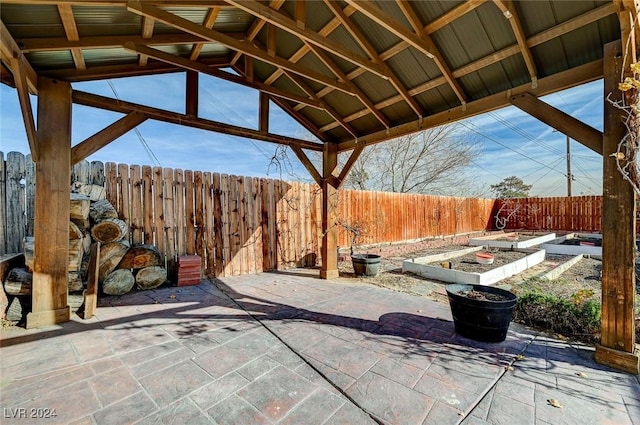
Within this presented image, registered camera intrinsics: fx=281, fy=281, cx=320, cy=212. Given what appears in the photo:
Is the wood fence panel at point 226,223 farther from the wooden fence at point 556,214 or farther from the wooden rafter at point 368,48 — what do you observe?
the wooden fence at point 556,214

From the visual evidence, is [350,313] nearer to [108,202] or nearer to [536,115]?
[536,115]

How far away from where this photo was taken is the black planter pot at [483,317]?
8.40 ft

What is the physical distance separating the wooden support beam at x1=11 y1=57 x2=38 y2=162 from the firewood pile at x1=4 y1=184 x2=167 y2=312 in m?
0.96

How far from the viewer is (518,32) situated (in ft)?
8.17

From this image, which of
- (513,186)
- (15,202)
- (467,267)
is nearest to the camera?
(15,202)

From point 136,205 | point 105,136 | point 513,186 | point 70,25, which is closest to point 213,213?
point 136,205

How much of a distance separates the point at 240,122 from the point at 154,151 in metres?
6.19

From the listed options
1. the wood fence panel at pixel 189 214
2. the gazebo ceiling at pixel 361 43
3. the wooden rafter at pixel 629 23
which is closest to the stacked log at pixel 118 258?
the wood fence panel at pixel 189 214

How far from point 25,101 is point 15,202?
162 cm

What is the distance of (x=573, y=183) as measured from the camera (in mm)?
15508

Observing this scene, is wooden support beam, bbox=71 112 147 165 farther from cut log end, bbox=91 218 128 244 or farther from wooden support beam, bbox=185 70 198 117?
cut log end, bbox=91 218 128 244

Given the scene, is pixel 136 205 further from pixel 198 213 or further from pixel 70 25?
pixel 70 25

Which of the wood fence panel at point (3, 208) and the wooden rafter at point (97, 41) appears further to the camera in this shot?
the wood fence panel at point (3, 208)

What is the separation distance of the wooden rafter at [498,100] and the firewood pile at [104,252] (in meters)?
3.99
